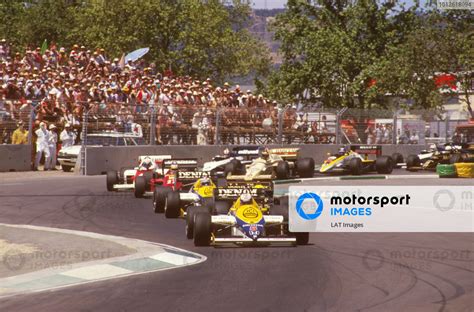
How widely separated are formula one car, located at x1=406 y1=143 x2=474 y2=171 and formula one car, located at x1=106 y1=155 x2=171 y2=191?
37.4 ft

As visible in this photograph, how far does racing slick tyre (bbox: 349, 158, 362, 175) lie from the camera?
28484 mm

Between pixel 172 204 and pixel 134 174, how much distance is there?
17.3ft

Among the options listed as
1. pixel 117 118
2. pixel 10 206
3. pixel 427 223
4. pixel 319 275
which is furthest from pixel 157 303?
pixel 117 118

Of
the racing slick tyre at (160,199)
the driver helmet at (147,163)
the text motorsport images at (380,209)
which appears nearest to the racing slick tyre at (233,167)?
the text motorsport images at (380,209)

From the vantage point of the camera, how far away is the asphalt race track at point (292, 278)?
371 inches

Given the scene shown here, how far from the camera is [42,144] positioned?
28.8 meters

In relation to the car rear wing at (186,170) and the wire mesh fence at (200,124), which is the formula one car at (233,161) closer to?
the car rear wing at (186,170)

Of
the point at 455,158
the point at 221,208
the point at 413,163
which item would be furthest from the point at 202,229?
the point at 413,163

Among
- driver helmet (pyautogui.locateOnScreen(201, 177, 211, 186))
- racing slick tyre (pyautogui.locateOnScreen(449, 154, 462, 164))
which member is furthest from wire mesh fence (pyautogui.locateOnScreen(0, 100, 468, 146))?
driver helmet (pyautogui.locateOnScreen(201, 177, 211, 186))

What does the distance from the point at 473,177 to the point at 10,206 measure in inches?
591

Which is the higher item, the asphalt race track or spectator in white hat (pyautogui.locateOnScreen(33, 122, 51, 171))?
spectator in white hat (pyautogui.locateOnScreen(33, 122, 51, 171))

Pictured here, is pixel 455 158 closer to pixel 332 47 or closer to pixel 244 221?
pixel 244 221

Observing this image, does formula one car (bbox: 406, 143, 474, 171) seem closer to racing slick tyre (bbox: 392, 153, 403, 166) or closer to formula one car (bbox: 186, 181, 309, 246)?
racing slick tyre (bbox: 392, 153, 403, 166)

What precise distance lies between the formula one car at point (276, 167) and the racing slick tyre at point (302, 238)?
273 inches
